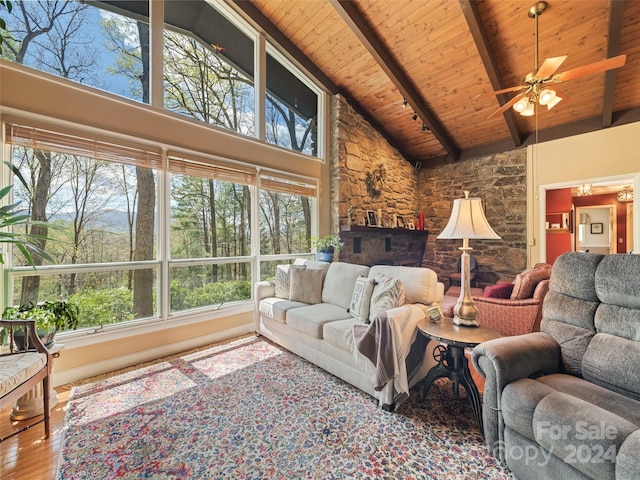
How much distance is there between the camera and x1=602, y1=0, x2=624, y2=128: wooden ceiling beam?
278 centimetres

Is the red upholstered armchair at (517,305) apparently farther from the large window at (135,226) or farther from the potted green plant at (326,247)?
the large window at (135,226)

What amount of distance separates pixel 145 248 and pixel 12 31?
2122mm

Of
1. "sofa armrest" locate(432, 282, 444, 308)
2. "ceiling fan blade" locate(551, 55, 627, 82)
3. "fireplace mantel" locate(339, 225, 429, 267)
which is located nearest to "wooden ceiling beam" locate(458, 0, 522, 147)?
"ceiling fan blade" locate(551, 55, 627, 82)

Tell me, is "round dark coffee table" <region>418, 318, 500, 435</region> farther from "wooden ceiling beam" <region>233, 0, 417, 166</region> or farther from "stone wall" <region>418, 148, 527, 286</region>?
"wooden ceiling beam" <region>233, 0, 417, 166</region>

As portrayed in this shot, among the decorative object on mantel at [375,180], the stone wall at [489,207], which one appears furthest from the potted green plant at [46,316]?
the stone wall at [489,207]

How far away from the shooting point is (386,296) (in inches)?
91.1

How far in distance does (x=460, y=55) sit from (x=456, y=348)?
12.6 ft

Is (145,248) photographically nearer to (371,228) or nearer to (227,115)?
(227,115)

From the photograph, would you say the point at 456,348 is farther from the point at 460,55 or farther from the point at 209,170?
the point at 460,55

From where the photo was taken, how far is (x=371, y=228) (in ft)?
16.4

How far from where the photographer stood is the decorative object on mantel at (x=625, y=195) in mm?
6235

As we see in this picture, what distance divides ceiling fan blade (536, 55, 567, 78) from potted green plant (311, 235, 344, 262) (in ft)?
9.70

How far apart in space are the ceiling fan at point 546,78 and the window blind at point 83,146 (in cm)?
378

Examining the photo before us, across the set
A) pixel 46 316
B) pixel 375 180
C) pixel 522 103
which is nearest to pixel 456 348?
pixel 522 103
